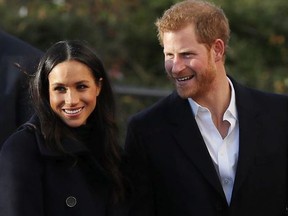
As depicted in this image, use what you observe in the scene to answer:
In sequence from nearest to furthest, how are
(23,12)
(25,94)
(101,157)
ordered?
(101,157) < (25,94) < (23,12)

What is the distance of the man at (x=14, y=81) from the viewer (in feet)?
12.5

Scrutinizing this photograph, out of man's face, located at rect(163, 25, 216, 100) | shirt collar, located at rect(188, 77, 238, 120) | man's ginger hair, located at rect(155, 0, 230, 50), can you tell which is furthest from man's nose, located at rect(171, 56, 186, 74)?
shirt collar, located at rect(188, 77, 238, 120)

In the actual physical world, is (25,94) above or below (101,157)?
above

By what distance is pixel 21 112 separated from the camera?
3.87m

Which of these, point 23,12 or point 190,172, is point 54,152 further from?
point 23,12

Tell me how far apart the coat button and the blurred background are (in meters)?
3.28

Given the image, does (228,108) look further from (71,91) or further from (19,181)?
(19,181)

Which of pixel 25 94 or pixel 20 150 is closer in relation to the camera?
pixel 20 150

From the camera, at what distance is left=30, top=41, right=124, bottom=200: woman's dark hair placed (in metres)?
3.51

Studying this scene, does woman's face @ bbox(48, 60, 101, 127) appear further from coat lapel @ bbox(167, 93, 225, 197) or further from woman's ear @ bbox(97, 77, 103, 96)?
coat lapel @ bbox(167, 93, 225, 197)

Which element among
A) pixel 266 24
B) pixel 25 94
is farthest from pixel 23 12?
pixel 25 94

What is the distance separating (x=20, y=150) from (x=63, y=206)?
31 centimetres

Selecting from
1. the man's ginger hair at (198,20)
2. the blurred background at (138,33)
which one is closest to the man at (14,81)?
the man's ginger hair at (198,20)

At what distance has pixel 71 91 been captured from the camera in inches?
138
